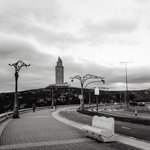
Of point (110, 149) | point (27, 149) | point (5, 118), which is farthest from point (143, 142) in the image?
point (5, 118)

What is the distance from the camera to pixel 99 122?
12219 mm

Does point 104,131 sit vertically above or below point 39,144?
above

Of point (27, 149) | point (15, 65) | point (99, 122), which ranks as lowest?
point (27, 149)

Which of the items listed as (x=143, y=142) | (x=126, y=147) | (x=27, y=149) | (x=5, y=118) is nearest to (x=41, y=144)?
(x=27, y=149)

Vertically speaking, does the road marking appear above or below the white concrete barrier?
below

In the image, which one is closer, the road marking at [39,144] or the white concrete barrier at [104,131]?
the road marking at [39,144]

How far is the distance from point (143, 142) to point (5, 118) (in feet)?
63.4

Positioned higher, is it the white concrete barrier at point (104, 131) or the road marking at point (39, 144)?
the white concrete barrier at point (104, 131)

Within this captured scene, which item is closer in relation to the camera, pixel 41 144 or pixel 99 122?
pixel 41 144

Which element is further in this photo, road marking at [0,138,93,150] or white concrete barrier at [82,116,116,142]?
white concrete barrier at [82,116,116,142]

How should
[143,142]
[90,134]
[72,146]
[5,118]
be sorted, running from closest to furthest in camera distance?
[72,146] < [143,142] < [90,134] < [5,118]

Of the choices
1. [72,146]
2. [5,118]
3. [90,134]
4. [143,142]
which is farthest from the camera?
[5,118]

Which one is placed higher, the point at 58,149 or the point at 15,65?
the point at 15,65

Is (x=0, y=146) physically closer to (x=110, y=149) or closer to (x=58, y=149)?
(x=58, y=149)
